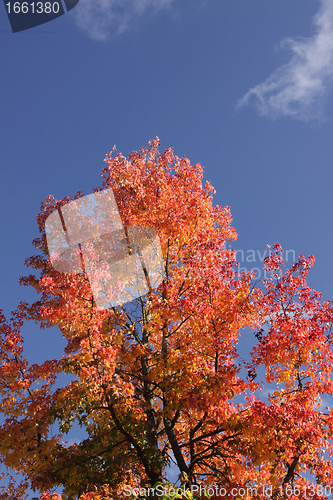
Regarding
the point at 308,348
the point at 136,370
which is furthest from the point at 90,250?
the point at 308,348

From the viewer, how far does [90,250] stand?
11.0m

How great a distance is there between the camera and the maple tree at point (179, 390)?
9500mm

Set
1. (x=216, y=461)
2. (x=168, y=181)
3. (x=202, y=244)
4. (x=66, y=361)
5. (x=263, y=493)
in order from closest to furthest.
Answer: (x=66, y=361), (x=263, y=493), (x=216, y=461), (x=202, y=244), (x=168, y=181)

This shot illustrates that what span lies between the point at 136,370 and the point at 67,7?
38.7ft

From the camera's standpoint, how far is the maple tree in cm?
950

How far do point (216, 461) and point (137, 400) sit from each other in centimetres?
300

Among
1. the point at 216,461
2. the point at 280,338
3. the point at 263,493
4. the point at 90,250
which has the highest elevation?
the point at 90,250

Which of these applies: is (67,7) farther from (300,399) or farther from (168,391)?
(300,399)

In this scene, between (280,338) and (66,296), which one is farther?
(66,296)

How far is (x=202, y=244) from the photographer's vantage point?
12344 mm

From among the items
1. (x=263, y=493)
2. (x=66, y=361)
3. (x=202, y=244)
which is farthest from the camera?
(x=202, y=244)

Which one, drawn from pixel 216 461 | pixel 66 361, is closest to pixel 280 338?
pixel 216 461

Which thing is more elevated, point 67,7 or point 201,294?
point 67,7

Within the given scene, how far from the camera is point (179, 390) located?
9930 mm
